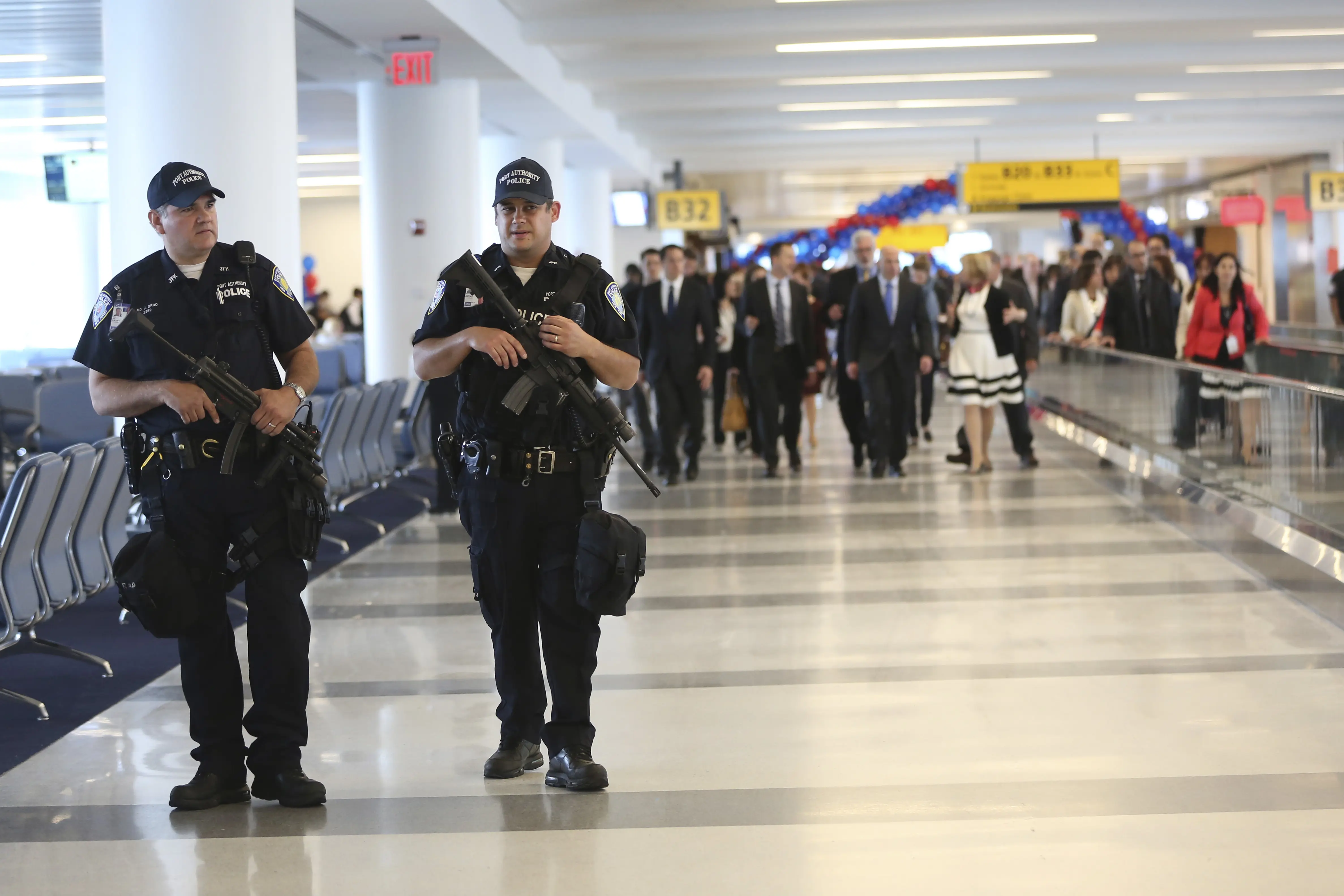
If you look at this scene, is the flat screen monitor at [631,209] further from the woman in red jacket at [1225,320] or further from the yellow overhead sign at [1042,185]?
the woman in red jacket at [1225,320]

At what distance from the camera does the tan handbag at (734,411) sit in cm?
1270

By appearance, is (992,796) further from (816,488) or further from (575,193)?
(575,193)

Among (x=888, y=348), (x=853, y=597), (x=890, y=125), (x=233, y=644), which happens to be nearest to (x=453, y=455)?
(x=233, y=644)

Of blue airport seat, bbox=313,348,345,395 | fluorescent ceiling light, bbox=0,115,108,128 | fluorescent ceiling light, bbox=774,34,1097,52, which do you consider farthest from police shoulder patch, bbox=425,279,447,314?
fluorescent ceiling light, bbox=0,115,108,128

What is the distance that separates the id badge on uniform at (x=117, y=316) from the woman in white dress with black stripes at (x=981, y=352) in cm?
809

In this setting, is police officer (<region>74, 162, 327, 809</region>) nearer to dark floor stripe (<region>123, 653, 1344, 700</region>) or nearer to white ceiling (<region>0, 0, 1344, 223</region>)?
dark floor stripe (<region>123, 653, 1344, 700</region>)

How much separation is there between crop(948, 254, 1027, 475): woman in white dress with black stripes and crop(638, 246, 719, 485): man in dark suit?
1.93 m

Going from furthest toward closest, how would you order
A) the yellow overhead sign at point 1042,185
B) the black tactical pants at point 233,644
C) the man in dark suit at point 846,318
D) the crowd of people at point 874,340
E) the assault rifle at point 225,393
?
the yellow overhead sign at point 1042,185, the man in dark suit at point 846,318, the crowd of people at point 874,340, the black tactical pants at point 233,644, the assault rifle at point 225,393

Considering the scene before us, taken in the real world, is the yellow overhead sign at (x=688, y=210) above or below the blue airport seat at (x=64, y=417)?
above

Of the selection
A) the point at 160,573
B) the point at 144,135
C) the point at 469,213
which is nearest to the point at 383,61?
the point at 469,213

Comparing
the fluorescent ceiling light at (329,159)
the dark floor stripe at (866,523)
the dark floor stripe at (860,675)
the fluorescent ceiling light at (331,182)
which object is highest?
the fluorescent ceiling light at (331,182)

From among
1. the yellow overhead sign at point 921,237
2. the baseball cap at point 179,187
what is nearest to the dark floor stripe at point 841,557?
the baseball cap at point 179,187

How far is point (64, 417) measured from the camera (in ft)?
32.9

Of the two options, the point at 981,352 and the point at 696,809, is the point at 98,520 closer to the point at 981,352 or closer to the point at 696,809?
the point at 696,809
